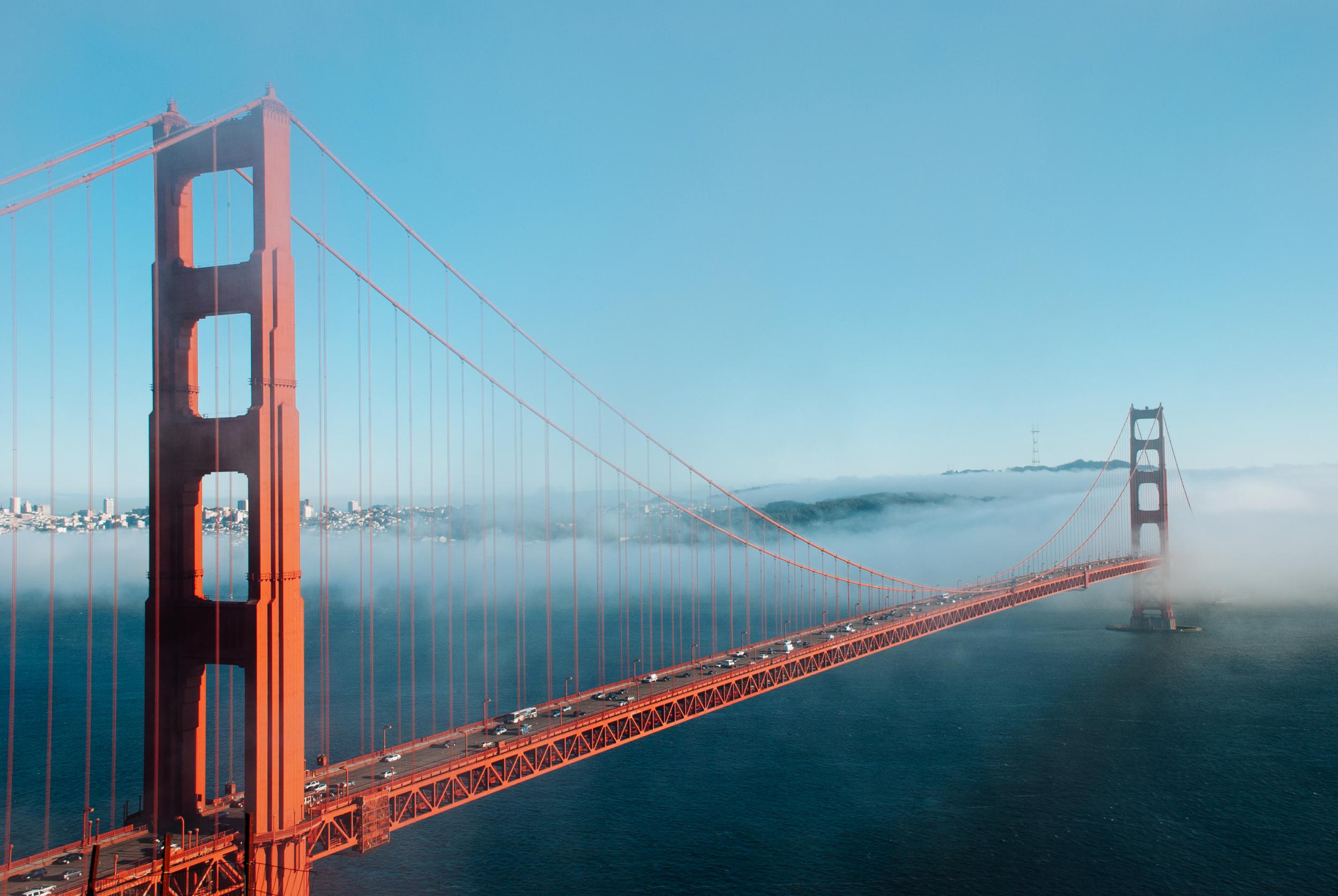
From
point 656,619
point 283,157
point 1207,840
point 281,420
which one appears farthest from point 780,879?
point 656,619

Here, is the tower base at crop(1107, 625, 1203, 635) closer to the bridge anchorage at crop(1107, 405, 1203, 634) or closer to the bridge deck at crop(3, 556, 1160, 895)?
the bridge anchorage at crop(1107, 405, 1203, 634)

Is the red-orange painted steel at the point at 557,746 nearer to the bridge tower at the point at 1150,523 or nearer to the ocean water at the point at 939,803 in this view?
the ocean water at the point at 939,803

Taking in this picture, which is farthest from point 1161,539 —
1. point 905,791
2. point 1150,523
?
point 905,791

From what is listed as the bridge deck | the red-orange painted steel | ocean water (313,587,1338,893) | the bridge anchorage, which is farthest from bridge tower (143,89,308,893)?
the bridge anchorage

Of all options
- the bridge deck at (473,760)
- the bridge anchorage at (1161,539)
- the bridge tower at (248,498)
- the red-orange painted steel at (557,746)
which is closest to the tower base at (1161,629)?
the bridge anchorage at (1161,539)

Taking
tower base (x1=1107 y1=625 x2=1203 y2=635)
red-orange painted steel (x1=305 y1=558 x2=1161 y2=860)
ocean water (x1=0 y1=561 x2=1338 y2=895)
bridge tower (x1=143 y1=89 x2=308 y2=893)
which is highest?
bridge tower (x1=143 y1=89 x2=308 y2=893)

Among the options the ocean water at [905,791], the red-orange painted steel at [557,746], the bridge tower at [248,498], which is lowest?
the ocean water at [905,791]
